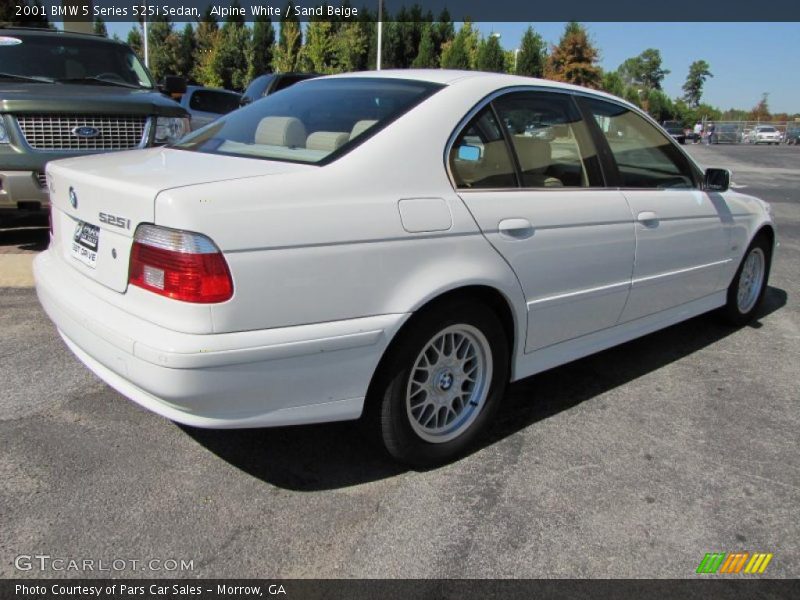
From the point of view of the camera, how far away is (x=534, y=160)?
3320 millimetres

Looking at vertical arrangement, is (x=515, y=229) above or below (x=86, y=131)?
below

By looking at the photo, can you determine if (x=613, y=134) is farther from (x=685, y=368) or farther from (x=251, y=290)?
(x=251, y=290)

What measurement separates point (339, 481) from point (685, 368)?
257 cm

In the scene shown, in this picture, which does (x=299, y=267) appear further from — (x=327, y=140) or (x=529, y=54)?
(x=529, y=54)

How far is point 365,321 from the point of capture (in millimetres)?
2525

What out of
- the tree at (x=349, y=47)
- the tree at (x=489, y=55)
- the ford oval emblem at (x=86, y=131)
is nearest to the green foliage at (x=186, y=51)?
the tree at (x=349, y=47)

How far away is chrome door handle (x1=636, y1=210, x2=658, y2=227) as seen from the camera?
372 centimetres

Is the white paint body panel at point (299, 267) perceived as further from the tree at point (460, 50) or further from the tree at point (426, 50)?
the tree at point (426, 50)

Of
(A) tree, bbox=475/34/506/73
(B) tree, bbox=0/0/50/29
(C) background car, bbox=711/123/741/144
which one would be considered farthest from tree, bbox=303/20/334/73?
(C) background car, bbox=711/123/741/144

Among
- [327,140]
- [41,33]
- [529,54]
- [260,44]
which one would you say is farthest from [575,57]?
[327,140]

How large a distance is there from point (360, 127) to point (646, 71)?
376 feet

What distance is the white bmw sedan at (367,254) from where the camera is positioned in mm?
2305

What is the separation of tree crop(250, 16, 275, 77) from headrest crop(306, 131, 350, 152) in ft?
127

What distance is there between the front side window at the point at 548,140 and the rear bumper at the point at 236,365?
117cm
